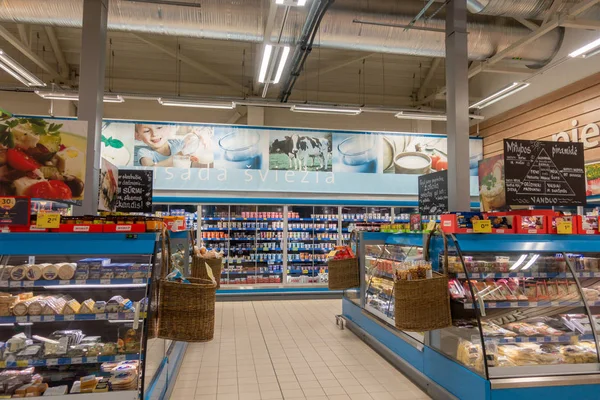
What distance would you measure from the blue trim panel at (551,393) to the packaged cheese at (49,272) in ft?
11.3

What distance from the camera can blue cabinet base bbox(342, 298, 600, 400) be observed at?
3.10 metres

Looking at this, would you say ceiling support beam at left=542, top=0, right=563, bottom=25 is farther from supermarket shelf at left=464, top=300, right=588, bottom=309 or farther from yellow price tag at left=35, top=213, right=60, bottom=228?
yellow price tag at left=35, top=213, right=60, bottom=228

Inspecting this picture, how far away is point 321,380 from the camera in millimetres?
4336

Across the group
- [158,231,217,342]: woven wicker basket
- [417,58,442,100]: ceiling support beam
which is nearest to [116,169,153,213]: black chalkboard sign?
[158,231,217,342]: woven wicker basket

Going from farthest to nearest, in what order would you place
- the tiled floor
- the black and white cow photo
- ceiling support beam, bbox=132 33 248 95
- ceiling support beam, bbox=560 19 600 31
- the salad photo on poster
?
1. ceiling support beam, bbox=132 33 248 95
2. the black and white cow photo
3. ceiling support beam, bbox=560 19 600 31
4. the tiled floor
5. the salad photo on poster

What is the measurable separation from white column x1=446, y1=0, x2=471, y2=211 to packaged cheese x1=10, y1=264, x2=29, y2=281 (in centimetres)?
534

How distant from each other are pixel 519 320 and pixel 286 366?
102 inches

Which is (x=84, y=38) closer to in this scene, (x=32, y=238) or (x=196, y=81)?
(x=32, y=238)

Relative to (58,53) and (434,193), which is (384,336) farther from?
(58,53)

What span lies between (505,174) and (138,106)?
10802 mm

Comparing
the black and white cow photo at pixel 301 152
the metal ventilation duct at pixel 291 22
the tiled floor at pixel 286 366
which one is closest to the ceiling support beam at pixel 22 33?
the metal ventilation duct at pixel 291 22

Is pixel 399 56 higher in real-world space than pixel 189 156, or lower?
higher

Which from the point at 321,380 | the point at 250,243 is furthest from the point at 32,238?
the point at 250,243

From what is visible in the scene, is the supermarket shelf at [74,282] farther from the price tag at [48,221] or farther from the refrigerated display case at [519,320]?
the refrigerated display case at [519,320]
